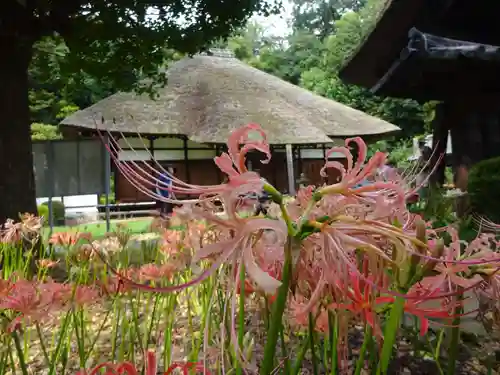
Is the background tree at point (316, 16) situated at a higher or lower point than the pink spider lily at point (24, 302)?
higher

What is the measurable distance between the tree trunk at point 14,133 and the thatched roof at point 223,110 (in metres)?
5.91

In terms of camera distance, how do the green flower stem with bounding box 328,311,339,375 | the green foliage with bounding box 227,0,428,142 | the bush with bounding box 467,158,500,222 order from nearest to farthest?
the green flower stem with bounding box 328,311,339,375, the bush with bounding box 467,158,500,222, the green foliage with bounding box 227,0,428,142

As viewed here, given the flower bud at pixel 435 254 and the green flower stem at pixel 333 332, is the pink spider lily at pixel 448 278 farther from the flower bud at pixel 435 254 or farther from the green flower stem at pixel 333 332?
the green flower stem at pixel 333 332

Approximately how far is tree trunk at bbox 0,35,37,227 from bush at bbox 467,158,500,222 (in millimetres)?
3142

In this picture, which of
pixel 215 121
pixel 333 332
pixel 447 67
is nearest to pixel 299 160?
pixel 215 121

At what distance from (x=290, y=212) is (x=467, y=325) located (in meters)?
0.88

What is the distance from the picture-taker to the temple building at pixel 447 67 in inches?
129

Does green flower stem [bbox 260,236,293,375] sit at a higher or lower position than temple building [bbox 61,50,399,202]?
lower

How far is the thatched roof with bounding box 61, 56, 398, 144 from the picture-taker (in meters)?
11.0

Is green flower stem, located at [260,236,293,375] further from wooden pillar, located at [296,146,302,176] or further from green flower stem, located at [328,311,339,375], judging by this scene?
wooden pillar, located at [296,146,302,176]

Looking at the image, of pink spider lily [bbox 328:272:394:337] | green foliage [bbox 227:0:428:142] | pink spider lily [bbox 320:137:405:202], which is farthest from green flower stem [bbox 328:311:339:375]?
green foliage [bbox 227:0:428:142]

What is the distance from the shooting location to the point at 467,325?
1.13 meters

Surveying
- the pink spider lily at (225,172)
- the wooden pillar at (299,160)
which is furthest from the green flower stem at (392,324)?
the wooden pillar at (299,160)

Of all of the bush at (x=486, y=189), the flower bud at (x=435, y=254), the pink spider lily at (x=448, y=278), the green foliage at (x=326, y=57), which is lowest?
the bush at (x=486, y=189)
